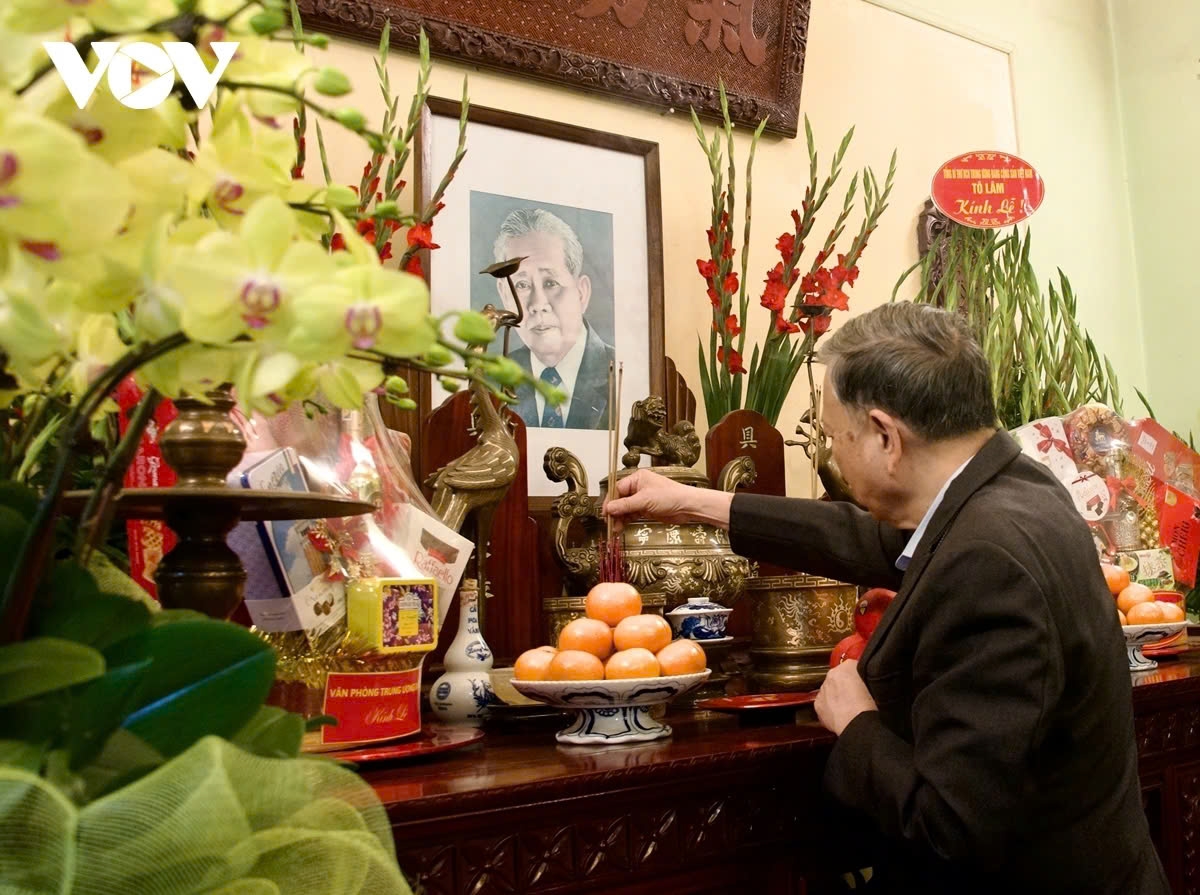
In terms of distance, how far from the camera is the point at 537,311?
1.96 metres

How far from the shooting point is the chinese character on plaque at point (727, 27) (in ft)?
7.32

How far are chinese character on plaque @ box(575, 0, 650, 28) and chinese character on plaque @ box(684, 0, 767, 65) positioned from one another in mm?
123

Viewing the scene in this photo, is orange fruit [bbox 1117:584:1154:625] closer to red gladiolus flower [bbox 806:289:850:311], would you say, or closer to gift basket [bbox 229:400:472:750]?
red gladiolus flower [bbox 806:289:850:311]

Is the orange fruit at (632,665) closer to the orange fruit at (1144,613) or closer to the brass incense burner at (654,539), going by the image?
the brass incense burner at (654,539)

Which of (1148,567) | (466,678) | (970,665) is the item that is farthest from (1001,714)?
(1148,567)

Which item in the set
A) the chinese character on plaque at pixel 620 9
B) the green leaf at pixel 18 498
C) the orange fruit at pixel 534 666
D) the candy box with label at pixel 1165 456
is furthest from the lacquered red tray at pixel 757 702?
the chinese character on plaque at pixel 620 9

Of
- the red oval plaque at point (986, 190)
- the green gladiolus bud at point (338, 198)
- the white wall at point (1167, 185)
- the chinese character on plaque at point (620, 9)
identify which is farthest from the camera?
the white wall at point (1167, 185)

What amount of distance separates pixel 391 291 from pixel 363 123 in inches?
2.6

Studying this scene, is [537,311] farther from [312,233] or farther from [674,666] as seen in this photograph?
[312,233]

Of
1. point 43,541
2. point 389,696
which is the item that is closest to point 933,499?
point 389,696

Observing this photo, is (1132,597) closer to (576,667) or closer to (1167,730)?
(1167,730)

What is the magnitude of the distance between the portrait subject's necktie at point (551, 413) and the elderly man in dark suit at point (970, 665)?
64 cm

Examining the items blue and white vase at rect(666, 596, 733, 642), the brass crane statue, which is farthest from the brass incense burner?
the brass crane statue

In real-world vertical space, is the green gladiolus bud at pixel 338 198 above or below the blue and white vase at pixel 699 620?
above
